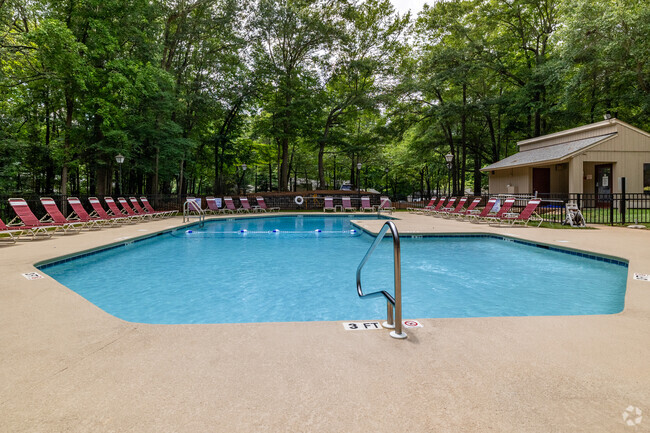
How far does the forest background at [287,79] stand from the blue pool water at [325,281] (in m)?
10.8

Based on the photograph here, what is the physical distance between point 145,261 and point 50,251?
172 cm

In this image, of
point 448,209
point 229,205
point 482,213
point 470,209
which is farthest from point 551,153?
point 229,205

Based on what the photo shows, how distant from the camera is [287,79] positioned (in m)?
23.1

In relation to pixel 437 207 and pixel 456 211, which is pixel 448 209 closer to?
pixel 437 207

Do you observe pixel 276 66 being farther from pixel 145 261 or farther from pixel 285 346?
pixel 285 346

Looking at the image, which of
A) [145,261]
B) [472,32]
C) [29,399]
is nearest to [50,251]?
[145,261]

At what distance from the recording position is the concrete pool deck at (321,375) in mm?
1664

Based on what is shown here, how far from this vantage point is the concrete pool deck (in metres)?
1.66

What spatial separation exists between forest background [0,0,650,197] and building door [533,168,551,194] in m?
3.73

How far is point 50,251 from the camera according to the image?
6691 millimetres

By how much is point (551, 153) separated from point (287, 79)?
16.9m

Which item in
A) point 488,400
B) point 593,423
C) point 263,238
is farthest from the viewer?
point 263,238

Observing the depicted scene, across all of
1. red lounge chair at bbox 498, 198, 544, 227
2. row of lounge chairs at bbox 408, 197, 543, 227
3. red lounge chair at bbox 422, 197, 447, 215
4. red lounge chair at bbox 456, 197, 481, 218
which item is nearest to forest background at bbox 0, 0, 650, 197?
red lounge chair at bbox 422, 197, 447, 215

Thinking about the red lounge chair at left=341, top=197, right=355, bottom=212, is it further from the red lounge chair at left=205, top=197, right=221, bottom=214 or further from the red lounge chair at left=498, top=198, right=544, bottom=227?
the red lounge chair at left=498, top=198, right=544, bottom=227
